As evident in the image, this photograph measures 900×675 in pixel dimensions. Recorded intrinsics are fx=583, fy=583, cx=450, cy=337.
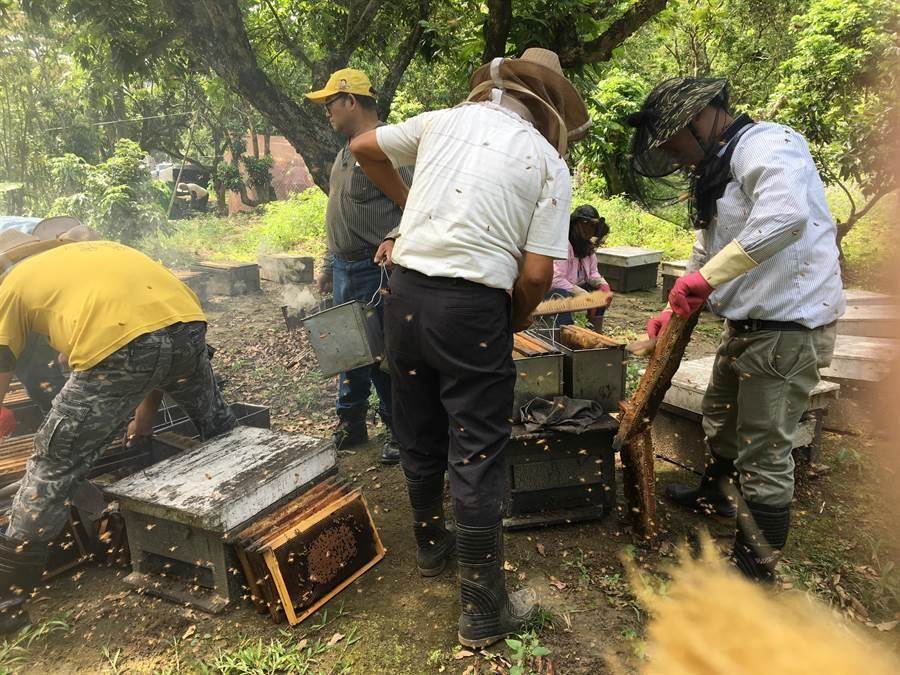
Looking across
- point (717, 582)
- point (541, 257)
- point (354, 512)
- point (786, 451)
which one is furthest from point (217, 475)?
point (786, 451)

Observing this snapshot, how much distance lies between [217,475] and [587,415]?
1.99 metres

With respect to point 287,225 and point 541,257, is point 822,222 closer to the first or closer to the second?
point 541,257

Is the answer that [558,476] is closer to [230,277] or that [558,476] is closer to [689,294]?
[689,294]

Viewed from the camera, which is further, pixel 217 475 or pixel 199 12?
pixel 199 12

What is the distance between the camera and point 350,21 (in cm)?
666

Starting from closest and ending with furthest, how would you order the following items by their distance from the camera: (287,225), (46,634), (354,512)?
(46,634), (354,512), (287,225)

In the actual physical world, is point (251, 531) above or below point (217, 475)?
below

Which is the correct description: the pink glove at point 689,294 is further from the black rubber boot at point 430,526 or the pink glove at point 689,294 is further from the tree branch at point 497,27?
the tree branch at point 497,27

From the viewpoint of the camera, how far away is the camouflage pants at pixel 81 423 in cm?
280

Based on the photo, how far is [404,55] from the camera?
6547mm

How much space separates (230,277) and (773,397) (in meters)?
8.43

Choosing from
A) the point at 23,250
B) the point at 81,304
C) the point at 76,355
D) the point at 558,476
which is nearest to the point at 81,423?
the point at 76,355

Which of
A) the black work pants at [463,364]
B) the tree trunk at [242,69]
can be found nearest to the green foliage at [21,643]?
the black work pants at [463,364]

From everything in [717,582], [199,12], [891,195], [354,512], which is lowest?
[717,582]
